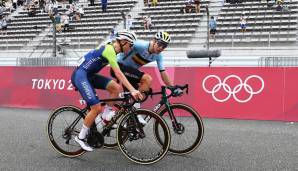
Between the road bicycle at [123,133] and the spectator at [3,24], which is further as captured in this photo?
the spectator at [3,24]

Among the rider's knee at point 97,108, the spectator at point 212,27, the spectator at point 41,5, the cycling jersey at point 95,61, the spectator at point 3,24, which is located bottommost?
the rider's knee at point 97,108

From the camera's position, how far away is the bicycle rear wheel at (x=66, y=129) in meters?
6.59

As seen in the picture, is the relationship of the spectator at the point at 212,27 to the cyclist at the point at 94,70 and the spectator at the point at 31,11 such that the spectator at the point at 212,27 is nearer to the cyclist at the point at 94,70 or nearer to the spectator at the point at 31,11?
the spectator at the point at 31,11

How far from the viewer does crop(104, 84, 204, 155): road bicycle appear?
647 centimetres

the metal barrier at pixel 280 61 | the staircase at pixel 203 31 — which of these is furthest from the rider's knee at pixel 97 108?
the staircase at pixel 203 31

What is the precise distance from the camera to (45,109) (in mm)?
12828

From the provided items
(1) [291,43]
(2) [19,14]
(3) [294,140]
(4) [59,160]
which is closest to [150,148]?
(4) [59,160]

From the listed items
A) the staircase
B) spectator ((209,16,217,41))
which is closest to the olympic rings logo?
the staircase

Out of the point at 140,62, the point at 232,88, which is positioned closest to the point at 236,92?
the point at 232,88

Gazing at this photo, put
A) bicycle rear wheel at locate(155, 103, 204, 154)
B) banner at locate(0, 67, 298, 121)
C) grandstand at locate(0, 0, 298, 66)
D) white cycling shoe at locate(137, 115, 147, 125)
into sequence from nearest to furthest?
white cycling shoe at locate(137, 115, 147, 125), bicycle rear wheel at locate(155, 103, 204, 154), banner at locate(0, 67, 298, 121), grandstand at locate(0, 0, 298, 66)

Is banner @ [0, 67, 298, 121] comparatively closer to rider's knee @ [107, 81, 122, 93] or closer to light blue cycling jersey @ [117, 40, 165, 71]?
light blue cycling jersey @ [117, 40, 165, 71]

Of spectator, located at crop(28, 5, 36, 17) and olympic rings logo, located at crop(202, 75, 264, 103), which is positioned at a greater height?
spectator, located at crop(28, 5, 36, 17)

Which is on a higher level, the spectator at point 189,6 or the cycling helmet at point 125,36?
the spectator at point 189,6

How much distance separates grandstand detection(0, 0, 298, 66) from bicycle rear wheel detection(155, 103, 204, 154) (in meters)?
10.2
